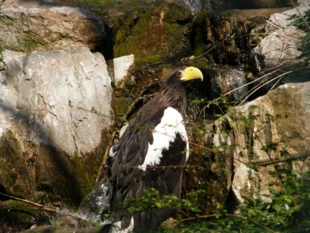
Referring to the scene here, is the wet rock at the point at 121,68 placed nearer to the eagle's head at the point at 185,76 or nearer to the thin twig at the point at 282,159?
the eagle's head at the point at 185,76

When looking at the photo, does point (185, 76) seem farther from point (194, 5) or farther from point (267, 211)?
point (194, 5)

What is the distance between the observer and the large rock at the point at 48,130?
26.6 ft

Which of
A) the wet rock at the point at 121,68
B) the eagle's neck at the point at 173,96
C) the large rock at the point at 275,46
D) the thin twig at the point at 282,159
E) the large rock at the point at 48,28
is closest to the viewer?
the thin twig at the point at 282,159

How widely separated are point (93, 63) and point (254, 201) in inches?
181

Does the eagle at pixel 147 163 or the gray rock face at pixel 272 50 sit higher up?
the gray rock face at pixel 272 50

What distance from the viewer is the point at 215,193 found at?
6.59 m

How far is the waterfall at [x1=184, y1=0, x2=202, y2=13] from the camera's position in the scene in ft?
35.4

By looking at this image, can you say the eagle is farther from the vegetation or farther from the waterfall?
the waterfall

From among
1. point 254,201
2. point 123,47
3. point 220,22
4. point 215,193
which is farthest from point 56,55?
point 254,201

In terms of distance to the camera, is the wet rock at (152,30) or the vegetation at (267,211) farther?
the wet rock at (152,30)

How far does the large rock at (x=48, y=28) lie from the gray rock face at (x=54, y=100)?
0.54 m

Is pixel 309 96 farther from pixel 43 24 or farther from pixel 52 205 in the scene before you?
pixel 43 24

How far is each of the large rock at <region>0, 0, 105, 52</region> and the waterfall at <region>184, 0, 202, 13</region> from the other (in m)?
1.94

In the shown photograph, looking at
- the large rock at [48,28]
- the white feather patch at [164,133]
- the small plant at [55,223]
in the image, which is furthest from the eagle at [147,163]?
the large rock at [48,28]
